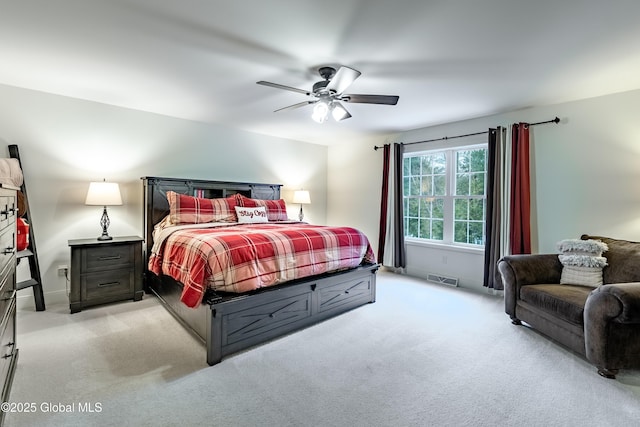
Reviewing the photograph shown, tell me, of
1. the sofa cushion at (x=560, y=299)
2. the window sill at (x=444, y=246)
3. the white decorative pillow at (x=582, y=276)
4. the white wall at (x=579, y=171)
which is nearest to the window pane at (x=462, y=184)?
the white wall at (x=579, y=171)

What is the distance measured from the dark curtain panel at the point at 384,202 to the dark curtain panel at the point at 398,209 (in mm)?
149

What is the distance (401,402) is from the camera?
71.3 inches

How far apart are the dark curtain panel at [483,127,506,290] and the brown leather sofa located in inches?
34.4

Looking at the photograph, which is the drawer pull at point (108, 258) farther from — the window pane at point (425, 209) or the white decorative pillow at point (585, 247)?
the white decorative pillow at point (585, 247)

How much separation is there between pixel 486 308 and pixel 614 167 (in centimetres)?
199

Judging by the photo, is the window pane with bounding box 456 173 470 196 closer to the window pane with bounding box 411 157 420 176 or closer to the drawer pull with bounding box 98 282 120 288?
the window pane with bounding box 411 157 420 176

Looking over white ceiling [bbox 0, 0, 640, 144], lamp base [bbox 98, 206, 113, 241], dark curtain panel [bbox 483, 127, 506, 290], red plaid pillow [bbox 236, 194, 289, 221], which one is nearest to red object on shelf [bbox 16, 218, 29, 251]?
lamp base [bbox 98, 206, 113, 241]

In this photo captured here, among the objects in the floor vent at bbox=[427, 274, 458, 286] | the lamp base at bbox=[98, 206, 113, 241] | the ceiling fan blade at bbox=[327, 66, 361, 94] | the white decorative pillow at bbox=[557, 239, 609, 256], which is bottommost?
the floor vent at bbox=[427, 274, 458, 286]

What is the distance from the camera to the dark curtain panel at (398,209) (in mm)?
4891

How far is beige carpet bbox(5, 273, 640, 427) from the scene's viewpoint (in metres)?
1.69

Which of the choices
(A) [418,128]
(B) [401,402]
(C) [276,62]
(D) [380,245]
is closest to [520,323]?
(B) [401,402]

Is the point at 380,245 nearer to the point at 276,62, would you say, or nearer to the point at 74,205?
the point at 276,62

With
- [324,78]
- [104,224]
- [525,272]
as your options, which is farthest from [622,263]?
[104,224]

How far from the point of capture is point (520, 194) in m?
3.68
